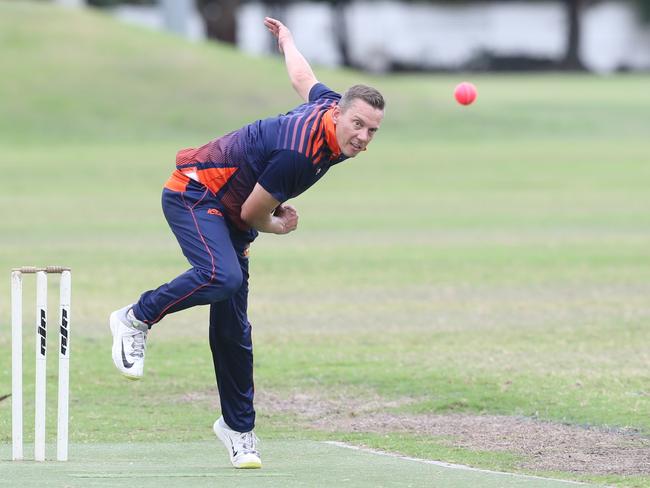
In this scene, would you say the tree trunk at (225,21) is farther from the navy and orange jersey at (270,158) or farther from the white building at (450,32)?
the navy and orange jersey at (270,158)

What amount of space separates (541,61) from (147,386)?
68883mm

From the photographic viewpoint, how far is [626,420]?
901 centimetres

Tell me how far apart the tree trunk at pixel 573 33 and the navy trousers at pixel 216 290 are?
68.1m

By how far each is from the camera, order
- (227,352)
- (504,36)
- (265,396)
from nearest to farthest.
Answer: (227,352)
(265,396)
(504,36)

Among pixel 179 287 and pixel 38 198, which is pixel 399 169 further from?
pixel 179 287

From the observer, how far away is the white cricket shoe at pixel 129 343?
7.36m

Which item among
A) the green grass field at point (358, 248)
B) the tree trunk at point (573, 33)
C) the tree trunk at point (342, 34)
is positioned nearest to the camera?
the green grass field at point (358, 248)

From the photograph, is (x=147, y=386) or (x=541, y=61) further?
(x=541, y=61)

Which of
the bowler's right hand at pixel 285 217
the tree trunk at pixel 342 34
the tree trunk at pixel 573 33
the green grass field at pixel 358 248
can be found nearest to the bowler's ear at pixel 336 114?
the bowler's right hand at pixel 285 217

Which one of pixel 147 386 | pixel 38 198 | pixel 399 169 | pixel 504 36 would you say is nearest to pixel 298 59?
pixel 147 386

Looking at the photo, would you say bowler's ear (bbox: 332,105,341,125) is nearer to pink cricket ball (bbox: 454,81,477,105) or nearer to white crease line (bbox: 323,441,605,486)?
white crease line (bbox: 323,441,605,486)

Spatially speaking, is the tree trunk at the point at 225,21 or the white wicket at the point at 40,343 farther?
the tree trunk at the point at 225,21

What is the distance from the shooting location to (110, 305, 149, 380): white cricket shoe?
24.1 feet

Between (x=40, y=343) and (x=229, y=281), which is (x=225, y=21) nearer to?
(x=229, y=281)
